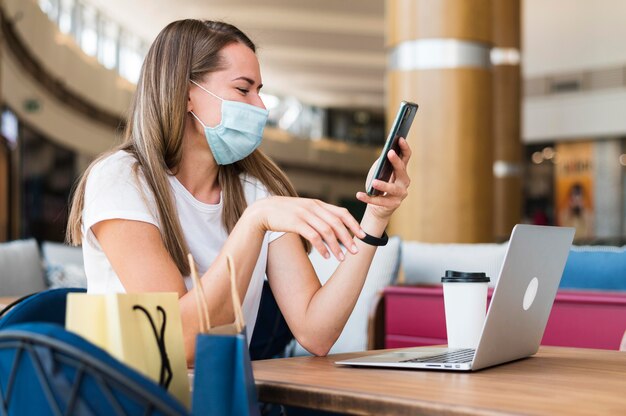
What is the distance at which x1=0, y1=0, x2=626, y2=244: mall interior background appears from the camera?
1272 cm

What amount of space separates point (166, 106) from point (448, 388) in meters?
1.00

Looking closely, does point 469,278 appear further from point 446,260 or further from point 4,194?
point 4,194

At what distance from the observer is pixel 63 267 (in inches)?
209

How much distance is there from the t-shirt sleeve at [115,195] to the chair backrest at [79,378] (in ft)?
2.55

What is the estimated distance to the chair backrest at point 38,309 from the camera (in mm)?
1317

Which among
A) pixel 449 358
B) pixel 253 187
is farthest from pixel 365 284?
pixel 449 358

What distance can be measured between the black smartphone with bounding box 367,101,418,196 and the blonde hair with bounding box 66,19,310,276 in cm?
49

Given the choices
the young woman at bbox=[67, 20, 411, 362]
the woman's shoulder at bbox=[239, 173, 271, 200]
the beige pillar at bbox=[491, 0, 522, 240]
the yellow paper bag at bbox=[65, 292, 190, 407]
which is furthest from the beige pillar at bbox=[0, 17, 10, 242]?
the yellow paper bag at bbox=[65, 292, 190, 407]

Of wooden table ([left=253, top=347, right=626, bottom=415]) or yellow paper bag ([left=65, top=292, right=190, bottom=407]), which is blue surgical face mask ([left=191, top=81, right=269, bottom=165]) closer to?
wooden table ([left=253, top=347, right=626, bottom=415])

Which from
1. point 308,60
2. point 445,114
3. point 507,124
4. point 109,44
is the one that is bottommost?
point 445,114

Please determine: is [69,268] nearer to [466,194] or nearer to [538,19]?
[466,194]

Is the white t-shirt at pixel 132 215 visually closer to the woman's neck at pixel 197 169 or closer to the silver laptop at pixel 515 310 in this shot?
the woman's neck at pixel 197 169

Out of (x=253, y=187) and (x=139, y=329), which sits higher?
(x=253, y=187)

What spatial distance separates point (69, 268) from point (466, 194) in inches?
104
